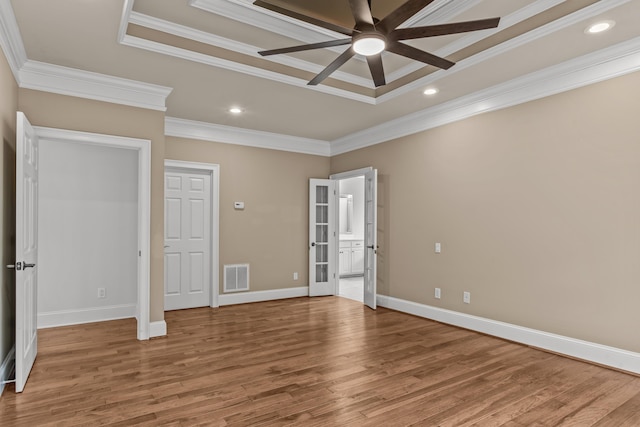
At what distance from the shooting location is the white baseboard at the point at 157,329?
4.20 meters

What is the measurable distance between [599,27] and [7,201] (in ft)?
16.4

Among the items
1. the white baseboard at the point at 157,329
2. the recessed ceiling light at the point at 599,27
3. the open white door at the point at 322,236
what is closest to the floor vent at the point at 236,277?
the open white door at the point at 322,236

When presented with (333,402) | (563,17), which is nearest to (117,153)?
(333,402)

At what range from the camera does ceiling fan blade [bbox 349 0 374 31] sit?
2162 millimetres

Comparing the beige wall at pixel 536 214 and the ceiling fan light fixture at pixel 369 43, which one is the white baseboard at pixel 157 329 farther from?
the ceiling fan light fixture at pixel 369 43

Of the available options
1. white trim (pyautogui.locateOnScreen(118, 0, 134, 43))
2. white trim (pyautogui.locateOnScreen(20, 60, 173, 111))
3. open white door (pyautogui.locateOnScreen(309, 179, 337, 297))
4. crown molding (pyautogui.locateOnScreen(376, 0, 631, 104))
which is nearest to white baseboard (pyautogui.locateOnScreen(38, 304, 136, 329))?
white trim (pyautogui.locateOnScreen(20, 60, 173, 111))

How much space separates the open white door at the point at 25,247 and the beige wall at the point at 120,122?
0.39 meters

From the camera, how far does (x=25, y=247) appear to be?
3.04m

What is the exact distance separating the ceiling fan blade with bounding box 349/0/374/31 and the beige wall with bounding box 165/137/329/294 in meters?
3.86

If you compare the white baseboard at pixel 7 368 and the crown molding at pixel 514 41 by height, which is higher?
the crown molding at pixel 514 41

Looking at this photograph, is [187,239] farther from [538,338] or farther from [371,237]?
[538,338]

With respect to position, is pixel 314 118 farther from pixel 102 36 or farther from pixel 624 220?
pixel 624 220

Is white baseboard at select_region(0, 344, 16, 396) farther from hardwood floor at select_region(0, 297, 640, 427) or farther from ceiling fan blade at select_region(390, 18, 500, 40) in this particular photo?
ceiling fan blade at select_region(390, 18, 500, 40)

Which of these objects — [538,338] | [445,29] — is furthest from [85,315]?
[538,338]
